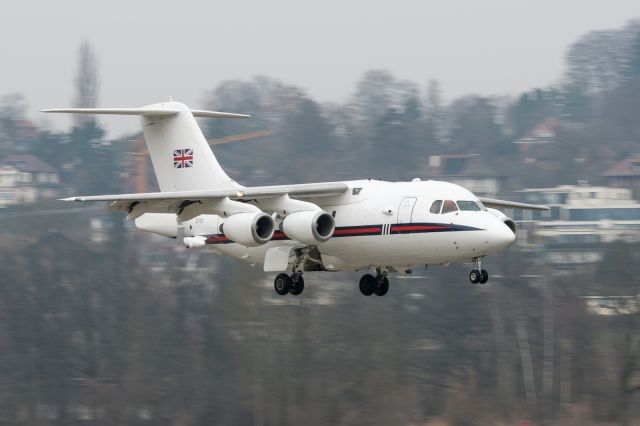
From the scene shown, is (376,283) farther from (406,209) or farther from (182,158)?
(182,158)

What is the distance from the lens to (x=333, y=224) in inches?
858

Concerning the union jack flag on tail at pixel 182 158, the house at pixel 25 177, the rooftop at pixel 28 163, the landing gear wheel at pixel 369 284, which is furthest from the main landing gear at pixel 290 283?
the rooftop at pixel 28 163

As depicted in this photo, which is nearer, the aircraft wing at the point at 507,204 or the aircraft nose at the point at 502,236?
the aircraft nose at the point at 502,236

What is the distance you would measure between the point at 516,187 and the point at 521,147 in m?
17.3

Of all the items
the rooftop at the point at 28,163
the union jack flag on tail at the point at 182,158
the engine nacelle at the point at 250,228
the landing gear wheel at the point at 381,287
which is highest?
the rooftop at the point at 28,163

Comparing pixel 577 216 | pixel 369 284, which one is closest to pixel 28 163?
pixel 577 216

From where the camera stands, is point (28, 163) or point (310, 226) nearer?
point (310, 226)

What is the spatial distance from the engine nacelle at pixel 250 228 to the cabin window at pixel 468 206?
3.10 m

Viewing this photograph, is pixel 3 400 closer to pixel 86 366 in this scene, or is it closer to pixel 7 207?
pixel 86 366

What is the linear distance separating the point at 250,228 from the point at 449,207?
326 centimetres

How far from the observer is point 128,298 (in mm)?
50844

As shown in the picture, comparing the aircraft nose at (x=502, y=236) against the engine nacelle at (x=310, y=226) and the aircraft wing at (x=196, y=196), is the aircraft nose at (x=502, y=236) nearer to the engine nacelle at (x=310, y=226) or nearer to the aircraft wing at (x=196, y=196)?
the engine nacelle at (x=310, y=226)

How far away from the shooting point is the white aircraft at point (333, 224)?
21.3 metres

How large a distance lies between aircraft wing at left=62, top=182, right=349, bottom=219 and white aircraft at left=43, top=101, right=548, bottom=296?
0.7 inches
